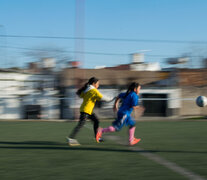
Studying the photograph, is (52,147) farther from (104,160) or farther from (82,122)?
(104,160)

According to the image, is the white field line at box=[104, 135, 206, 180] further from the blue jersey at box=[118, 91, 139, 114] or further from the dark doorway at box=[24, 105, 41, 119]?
the dark doorway at box=[24, 105, 41, 119]

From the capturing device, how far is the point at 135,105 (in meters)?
7.09

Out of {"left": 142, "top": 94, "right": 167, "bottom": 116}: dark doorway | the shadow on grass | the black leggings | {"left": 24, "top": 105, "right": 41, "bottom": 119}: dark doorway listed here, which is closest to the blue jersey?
the black leggings

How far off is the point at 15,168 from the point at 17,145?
253 centimetres

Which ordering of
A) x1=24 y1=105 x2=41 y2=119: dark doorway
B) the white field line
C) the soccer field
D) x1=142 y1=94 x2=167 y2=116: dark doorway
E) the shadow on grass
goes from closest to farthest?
1. the white field line
2. the soccer field
3. the shadow on grass
4. x1=24 y1=105 x2=41 y2=119: dark doorway
5. x1=142 y1=94 x2=167 y2=116: dark doorway

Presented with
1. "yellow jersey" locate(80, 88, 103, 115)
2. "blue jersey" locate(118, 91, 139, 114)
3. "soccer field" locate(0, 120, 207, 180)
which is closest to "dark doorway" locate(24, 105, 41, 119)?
"soccer field" locate(0, 120, 207, 180)

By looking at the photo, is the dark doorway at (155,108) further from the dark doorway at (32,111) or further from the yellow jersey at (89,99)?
the yellow jersey at (89,99)

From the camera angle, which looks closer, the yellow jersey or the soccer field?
the soccer field

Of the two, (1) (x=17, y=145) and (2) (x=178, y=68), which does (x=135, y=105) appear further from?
(2) (x=178, y=68)

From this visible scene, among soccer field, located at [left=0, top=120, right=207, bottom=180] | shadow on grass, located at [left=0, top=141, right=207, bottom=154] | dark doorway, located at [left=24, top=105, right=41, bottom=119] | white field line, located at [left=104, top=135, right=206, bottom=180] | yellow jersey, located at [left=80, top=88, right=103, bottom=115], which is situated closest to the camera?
white field line, located at [left=104, top=135, right=206, bottom=180]

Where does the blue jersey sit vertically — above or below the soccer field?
above

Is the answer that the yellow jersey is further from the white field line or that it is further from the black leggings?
the white field line

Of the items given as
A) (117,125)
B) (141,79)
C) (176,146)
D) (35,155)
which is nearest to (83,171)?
(35,155)

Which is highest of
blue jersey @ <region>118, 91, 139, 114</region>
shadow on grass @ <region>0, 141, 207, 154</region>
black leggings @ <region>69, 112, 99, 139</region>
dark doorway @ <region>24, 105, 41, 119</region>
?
blue jersey @ <region>118, 91, 139, 114</region>
